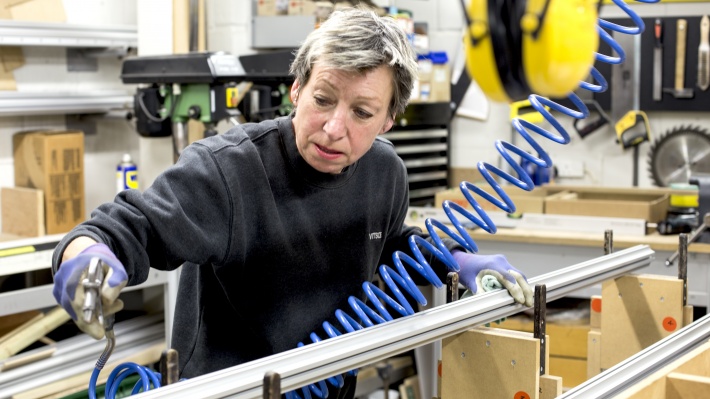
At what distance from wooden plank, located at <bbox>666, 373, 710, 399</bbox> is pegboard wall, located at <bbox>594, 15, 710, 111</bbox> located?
2.73 m

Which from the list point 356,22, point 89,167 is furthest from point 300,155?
point 89,167

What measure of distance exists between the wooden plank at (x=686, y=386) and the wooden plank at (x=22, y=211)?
2.54 meters

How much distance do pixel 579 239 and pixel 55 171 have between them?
203 centimetres

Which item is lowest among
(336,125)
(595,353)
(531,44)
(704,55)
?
(595,353)

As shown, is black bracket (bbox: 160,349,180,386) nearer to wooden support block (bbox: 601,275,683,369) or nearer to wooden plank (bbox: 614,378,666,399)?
wooden plank (bbox: 614,378,666,399)

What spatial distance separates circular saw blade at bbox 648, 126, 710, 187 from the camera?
Result: 13.7 feet

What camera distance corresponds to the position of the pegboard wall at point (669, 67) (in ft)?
13.6

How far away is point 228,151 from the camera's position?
5.85 ft

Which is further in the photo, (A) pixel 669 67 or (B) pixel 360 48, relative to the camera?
(A) pixel 669 67

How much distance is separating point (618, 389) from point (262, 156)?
82cm

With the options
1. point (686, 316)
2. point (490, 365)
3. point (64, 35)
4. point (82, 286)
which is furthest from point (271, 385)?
point (64, 35)

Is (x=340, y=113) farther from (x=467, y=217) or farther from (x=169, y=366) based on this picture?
(x=169, y=366)

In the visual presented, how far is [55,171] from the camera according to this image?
11.6ft

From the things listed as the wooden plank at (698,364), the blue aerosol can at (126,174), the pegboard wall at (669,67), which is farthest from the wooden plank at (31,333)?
the pegboard wall at (669,67)
